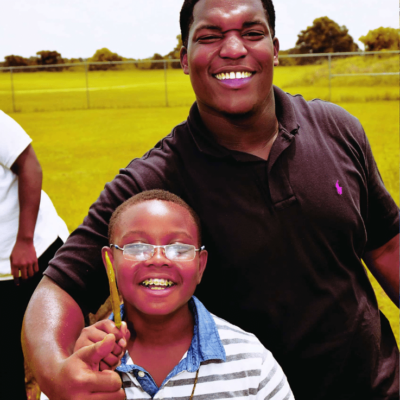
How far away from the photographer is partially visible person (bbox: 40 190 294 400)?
137 centimetres

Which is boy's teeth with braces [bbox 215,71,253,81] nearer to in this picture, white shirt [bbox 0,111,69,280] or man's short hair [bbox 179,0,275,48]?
man's short hair [bbox 179,0,275,48]

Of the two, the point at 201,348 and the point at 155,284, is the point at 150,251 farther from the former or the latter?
the point at 201,348

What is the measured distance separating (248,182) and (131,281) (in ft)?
1.46

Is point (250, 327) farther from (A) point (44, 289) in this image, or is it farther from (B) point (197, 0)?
(B) point (197, 0)

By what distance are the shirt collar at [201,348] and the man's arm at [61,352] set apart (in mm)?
170

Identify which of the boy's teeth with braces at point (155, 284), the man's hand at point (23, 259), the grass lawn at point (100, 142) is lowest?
the grass lawn at point (100, 142)

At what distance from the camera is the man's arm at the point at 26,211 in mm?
2668

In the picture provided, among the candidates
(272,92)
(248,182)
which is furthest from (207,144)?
(272,92)

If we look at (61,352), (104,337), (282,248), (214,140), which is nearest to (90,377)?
(104,337)

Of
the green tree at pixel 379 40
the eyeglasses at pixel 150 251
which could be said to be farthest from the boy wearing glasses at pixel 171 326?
the green tree at pixel 379 40

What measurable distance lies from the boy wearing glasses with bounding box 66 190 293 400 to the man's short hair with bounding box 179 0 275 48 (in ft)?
1.91

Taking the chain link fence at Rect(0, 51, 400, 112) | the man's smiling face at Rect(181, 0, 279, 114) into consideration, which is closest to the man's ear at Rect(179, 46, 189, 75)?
the man's smiling face at Rect(181, 0, 279, 114)

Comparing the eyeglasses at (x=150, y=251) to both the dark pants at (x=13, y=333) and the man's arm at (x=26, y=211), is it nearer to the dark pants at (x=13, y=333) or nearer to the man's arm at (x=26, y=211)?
the man's arm at (x=26, y=211)

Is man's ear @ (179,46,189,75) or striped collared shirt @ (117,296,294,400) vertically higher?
man's ear @ (179,46,189,75)
